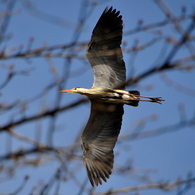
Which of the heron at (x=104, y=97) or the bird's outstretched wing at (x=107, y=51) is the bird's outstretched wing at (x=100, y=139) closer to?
the heron at (x=104, y=97)

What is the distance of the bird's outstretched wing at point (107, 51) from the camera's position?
5754 mm

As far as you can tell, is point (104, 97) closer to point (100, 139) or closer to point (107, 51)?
point (107, 51)

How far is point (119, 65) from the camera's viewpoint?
5.92 metres

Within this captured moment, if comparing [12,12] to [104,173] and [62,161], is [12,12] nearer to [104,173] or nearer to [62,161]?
[62,161]

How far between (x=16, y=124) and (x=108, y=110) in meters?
2.50

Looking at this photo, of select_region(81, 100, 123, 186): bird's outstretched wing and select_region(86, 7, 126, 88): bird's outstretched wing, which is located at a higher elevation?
select_region(86, 7, 126, 88): bird's outstretched wing

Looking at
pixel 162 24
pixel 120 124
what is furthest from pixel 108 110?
pixel 162 24

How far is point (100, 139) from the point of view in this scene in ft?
21.2

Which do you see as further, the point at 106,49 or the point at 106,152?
the point at 106,152

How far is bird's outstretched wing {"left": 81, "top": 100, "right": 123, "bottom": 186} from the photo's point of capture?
6.08m

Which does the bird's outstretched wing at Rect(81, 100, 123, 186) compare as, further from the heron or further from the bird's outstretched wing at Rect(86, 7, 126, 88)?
the bird's outstretched wing at Rect(86, 7, 126, 88)

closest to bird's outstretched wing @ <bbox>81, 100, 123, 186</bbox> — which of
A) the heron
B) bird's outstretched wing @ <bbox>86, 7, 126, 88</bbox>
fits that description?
the heron

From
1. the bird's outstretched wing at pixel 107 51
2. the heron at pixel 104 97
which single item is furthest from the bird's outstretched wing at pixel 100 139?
the bird's outstretched wing at pixel 107 51

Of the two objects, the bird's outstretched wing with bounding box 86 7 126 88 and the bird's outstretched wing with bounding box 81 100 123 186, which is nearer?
the bird's outstretched wing with bounding box 86 7 126 88
